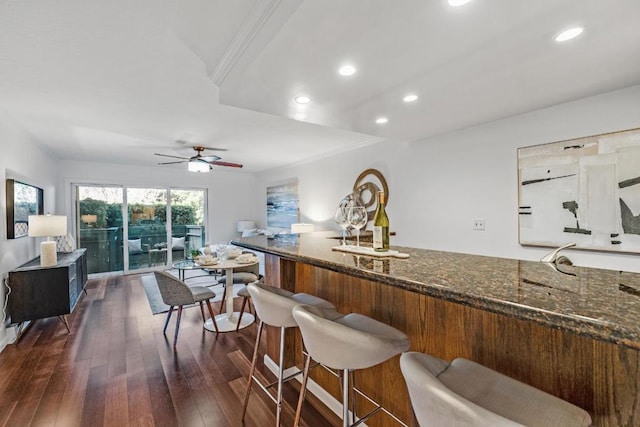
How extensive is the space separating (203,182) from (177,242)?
1562 millimetres

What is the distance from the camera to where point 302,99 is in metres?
2.32

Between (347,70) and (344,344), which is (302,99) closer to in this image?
(347,70)

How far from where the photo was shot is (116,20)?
1.62 metres

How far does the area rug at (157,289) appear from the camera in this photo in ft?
12.9

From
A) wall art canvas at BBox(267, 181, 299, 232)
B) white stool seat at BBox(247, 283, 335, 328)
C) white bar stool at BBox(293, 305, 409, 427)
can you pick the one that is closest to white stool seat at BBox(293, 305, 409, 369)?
white bar stool at BBox(293, 305, 409, 427)

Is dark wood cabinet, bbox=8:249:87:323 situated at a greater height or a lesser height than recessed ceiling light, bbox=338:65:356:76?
lesser

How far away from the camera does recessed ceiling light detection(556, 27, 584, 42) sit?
1467mm

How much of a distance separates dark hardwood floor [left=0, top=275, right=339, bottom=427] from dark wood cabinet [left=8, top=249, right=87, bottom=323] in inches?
10.6

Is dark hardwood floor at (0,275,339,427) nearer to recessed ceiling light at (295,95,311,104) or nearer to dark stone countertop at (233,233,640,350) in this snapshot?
dark stone countertop at (233,233,640,350)

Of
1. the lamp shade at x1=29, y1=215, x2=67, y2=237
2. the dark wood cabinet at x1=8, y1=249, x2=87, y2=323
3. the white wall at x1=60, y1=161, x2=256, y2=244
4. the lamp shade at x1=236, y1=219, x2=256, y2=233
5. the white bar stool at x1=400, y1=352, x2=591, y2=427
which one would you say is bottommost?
the dark wood cabinet at x1=8, y1=249, x2=87, y2=323

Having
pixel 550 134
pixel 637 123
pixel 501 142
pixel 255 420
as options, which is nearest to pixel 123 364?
pixel 255 420

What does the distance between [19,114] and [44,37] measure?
1999 millimetres

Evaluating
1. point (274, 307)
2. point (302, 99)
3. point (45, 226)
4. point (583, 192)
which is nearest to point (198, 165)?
point (45, 226)

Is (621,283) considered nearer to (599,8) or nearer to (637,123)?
(599,8)
